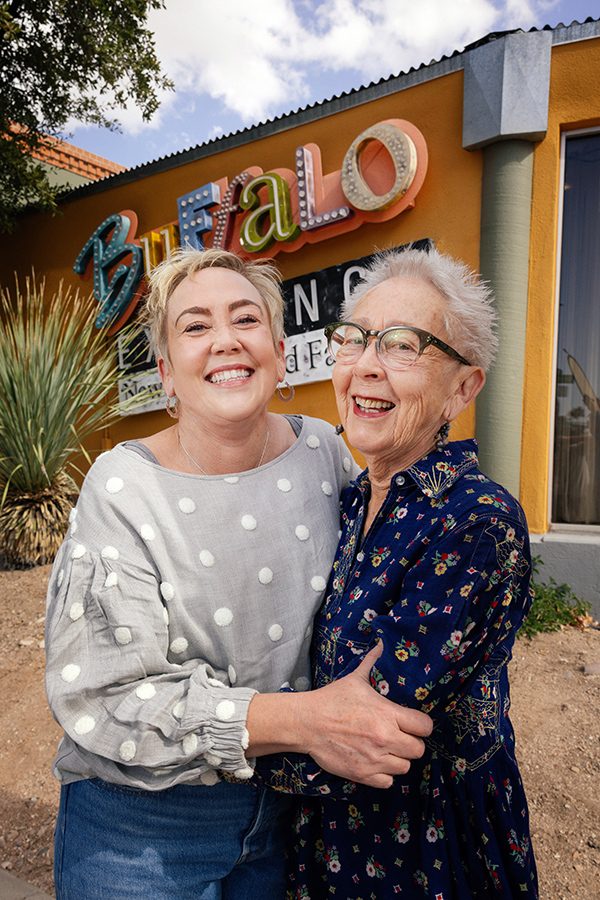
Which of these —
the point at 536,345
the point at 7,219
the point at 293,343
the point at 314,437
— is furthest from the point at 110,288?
the point at 314,437

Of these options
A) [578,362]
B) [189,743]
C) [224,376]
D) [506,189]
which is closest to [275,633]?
[189,743]

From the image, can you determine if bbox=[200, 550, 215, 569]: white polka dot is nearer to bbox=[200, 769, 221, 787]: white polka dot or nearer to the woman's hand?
the woman's hand

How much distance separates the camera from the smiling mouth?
1.56 m

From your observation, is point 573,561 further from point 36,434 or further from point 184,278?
point 36,434

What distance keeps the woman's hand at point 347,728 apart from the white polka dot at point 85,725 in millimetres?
350

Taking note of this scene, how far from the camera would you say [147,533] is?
1425mm

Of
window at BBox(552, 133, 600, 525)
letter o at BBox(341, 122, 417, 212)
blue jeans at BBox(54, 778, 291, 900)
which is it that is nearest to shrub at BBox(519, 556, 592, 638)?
window at BBox(552, 133, 600, 525)

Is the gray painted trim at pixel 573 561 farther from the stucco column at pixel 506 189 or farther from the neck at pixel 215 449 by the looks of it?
the neck at pixel 215 449

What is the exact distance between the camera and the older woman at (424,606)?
119 centimetres

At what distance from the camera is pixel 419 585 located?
123 centimetres

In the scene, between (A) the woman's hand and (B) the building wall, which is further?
(B) the building wall

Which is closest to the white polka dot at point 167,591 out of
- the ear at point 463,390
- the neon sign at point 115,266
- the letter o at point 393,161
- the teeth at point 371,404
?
the teeth at point 371,404

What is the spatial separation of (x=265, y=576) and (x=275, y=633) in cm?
15

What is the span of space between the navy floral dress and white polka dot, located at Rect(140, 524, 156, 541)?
50cm
